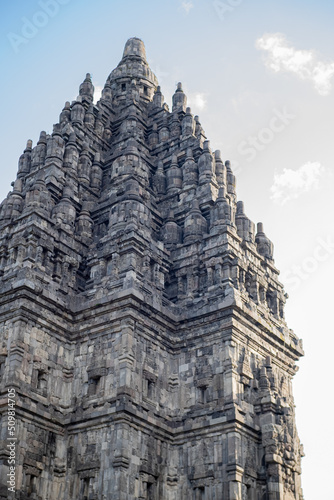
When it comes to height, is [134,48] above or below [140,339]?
above

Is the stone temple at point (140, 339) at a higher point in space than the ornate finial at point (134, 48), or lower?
lower

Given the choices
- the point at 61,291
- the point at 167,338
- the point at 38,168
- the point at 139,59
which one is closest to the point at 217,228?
the point at 167,338

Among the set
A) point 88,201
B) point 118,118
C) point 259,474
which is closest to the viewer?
point 259,474

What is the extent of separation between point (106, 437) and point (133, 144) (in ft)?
64.5

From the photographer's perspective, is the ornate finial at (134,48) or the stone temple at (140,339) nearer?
the stone temple at (140,339)

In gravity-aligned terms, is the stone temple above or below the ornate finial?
below

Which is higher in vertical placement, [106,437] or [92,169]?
[92,169]

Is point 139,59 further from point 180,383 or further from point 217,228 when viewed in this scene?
point 180,383

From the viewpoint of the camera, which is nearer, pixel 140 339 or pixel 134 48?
pixel 140 339

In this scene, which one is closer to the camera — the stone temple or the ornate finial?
the stone temple

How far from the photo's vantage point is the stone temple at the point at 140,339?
2967 centimetres

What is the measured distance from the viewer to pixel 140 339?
32594mm

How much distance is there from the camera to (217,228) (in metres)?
36.9

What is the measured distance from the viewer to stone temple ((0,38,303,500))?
2967 centimetres
